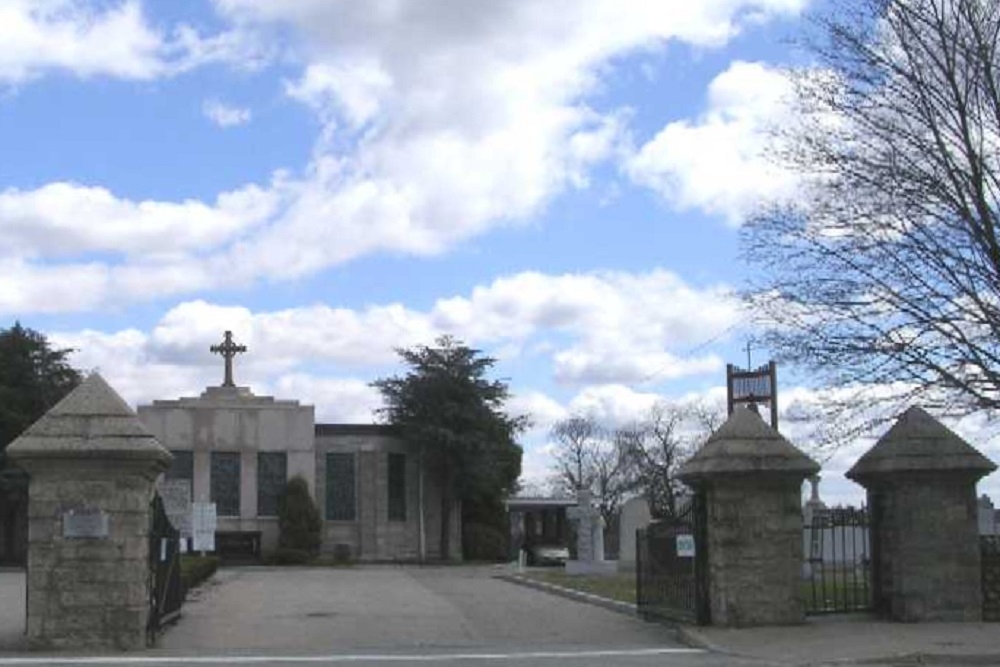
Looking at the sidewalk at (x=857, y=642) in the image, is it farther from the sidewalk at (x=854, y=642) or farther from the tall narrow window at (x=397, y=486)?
the tall narrow window at (x=397, y=486)

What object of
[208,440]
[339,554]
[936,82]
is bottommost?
[339,554]

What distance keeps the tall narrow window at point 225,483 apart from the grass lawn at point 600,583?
70.1ft

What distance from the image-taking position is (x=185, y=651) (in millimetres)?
16422

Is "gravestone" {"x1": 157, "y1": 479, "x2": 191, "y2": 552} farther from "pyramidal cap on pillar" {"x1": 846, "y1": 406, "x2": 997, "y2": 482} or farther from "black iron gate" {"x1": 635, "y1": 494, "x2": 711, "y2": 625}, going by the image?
"pyramidal cap on pillar" {"x1": 846, "y1": 406, "x2": 997, "y2": 482}

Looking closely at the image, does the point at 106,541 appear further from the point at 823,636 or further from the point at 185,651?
the point at 823,636

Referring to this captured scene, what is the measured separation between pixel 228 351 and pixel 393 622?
3910 centimetres

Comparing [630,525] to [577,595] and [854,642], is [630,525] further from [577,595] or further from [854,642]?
[854,642]

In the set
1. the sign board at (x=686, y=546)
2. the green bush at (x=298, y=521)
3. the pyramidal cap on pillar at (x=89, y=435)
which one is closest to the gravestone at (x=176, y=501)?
the pyramidal cap on pillar at (x=89, y=435)

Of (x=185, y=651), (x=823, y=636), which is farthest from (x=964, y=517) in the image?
(x=185, y=651)

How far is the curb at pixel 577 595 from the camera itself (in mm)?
22855

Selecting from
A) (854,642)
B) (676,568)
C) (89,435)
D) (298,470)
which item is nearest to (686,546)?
(676,568)

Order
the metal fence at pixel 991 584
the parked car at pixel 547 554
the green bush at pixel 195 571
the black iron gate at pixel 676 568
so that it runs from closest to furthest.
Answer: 1. the black iron gate at pixel 676 568
2. the metal fence at pixel 991 584
3. the green bush at pixel 195 571
4. the parked car at pixel 547 554

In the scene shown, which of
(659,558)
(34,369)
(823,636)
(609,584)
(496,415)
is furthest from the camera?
(496,415)

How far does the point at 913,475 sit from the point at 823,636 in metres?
3.16
